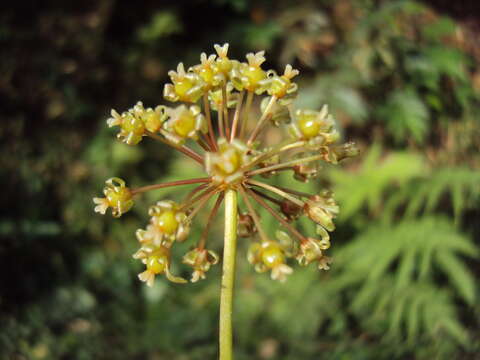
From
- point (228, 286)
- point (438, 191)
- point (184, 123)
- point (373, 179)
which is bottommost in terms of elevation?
point (228, 286)

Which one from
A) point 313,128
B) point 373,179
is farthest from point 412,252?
point 313,128

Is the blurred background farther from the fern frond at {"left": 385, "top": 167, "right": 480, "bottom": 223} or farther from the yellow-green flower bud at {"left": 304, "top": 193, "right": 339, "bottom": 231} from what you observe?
the yellow-green flower bud at {"left": 304, "top": 193, "right": 339, "bottom": 231}

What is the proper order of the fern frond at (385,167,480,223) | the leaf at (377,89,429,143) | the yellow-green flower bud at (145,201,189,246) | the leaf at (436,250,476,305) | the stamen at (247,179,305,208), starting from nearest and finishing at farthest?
the yellow-green flower bud at (145,201,189,246)
the stamen at (247,179,305,208)
the leaf at (436,250,476,305)
the fern frond at (385,167,480,223)
the leaf at (377,89,429,143)

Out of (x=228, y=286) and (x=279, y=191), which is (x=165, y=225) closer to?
(x=228, y=286)

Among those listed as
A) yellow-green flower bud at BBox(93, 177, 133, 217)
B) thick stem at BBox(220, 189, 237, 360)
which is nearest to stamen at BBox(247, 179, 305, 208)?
thick stem at BBox(220, 189, 237, 360)

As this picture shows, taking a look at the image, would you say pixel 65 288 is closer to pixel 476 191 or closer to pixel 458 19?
pixel 476 191
